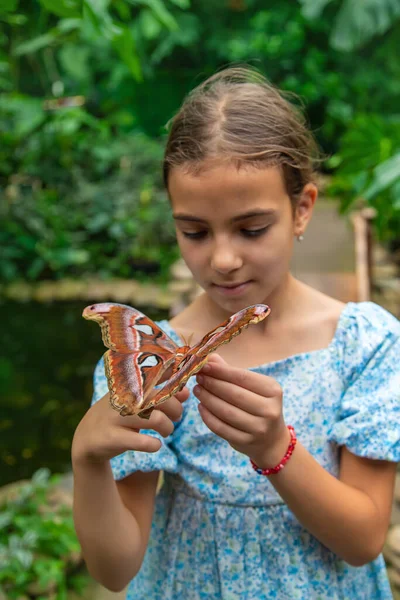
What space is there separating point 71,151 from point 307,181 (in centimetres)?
615

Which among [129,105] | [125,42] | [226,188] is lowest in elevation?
[129,105]

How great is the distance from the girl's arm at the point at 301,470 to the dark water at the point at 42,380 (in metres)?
2.69

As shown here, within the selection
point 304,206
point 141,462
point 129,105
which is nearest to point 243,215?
point 304,206

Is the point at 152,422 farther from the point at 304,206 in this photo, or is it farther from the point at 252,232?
the point at 304,206

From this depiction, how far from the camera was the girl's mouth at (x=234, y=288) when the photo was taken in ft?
3.56

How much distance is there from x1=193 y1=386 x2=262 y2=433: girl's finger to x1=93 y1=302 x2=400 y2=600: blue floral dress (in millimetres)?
244

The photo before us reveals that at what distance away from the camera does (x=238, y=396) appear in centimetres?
92

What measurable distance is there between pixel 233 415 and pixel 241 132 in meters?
0.49

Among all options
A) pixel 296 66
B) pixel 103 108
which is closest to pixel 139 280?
pixel 103 108

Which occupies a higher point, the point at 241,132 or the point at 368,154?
the point at 241,132

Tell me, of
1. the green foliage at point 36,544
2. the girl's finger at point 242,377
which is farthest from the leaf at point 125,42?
the green foliage at point 36,544

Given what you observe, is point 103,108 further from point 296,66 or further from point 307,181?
point 307,181

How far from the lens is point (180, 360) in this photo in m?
0.84

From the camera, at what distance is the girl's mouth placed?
1.08 m
